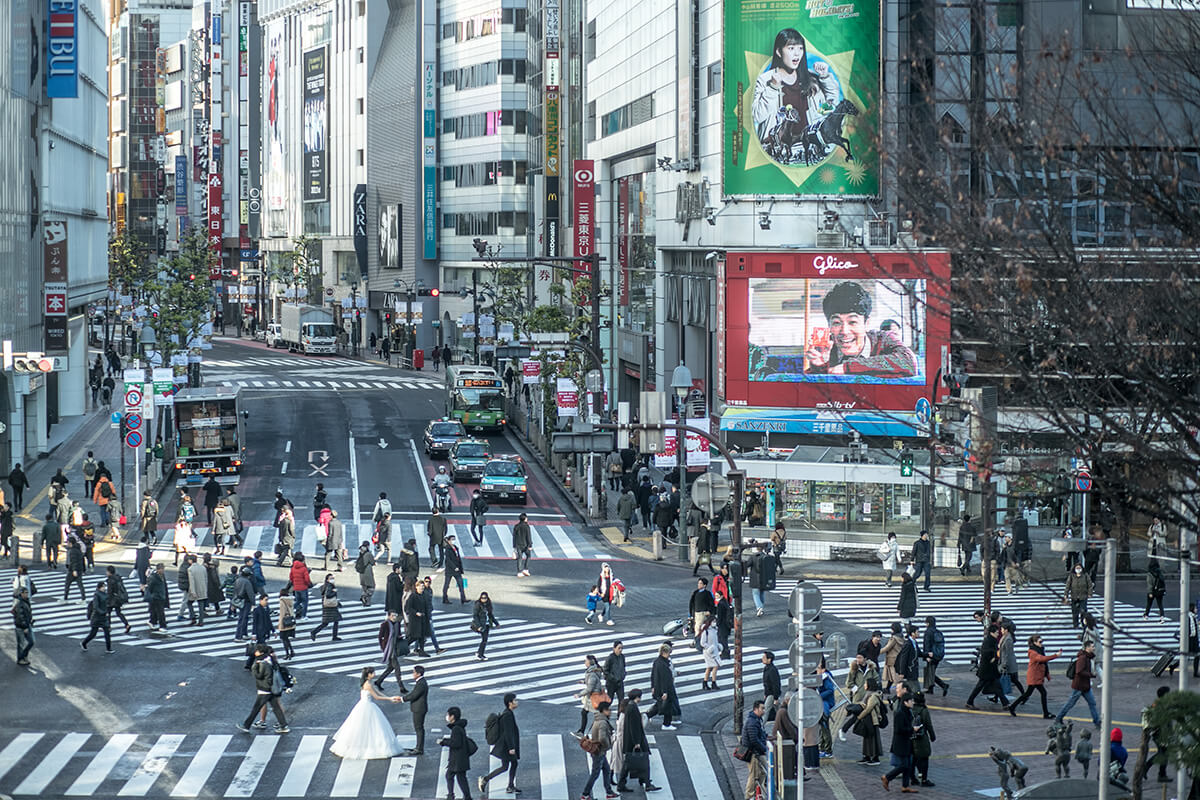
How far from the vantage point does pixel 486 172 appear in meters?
123

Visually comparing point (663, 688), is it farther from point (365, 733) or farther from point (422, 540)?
point (422, 540)

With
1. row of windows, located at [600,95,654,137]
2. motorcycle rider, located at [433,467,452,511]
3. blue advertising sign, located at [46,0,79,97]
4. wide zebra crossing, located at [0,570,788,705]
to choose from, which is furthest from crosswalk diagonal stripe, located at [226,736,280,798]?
row of windows, located at [600,95,654,137]

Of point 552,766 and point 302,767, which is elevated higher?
point 302,767

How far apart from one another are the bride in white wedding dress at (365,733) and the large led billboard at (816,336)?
30038 millimetres

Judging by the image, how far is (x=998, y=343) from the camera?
19.0 meters

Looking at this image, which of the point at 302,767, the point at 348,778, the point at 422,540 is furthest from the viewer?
the point at 422,540

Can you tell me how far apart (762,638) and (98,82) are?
64913mm

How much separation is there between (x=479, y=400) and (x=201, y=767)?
48631 millimetres

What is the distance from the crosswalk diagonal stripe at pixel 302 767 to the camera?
24.7 meters

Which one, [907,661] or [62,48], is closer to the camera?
[907,661]

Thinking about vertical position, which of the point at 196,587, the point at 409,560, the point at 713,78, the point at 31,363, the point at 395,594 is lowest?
the point at 196,587

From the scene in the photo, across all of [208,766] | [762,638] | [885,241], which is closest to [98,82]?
[885,241]

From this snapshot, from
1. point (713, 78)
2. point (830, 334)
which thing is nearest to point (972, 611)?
point (830, 334)

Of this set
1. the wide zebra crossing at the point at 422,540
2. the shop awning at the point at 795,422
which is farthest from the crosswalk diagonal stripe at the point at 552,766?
the shop awning at the point at 795,422
